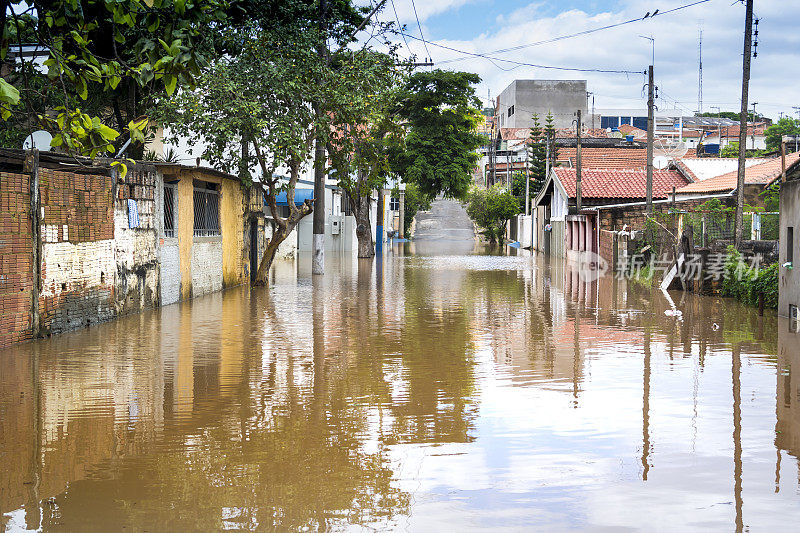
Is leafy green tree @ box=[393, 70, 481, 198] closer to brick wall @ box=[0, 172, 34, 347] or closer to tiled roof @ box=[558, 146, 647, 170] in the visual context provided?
tiled roof @ box=[558, 146, 647, 170]

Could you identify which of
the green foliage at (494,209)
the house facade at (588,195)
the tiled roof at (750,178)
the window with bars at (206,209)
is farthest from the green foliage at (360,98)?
the green foliage at (494,209)

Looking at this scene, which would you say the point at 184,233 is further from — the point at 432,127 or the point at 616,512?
the point at 432,127

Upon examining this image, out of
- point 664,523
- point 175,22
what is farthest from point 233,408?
point 664,523

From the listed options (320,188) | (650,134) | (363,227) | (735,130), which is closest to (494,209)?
(363,227)

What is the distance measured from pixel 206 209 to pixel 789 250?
45.2 feet

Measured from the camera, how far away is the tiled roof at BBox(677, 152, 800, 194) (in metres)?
33.8

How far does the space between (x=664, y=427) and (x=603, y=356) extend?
431 cm

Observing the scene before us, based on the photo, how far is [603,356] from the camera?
480 inches

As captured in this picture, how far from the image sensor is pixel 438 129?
140 feet

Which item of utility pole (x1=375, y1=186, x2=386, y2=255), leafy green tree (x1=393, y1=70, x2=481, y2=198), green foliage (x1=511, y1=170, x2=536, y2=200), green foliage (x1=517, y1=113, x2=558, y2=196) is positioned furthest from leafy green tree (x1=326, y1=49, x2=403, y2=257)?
green foliage (x1=511, y1=170, x2=536, y2=200)

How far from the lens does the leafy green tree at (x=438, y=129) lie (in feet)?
138

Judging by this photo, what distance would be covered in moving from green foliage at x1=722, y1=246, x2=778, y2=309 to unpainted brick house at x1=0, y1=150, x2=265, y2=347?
12.8 m

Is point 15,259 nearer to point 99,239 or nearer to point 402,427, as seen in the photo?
point 99,239

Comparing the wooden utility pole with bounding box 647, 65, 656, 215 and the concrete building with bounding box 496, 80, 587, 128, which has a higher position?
the concrete building with bounding box 496, 80, 587, 128
